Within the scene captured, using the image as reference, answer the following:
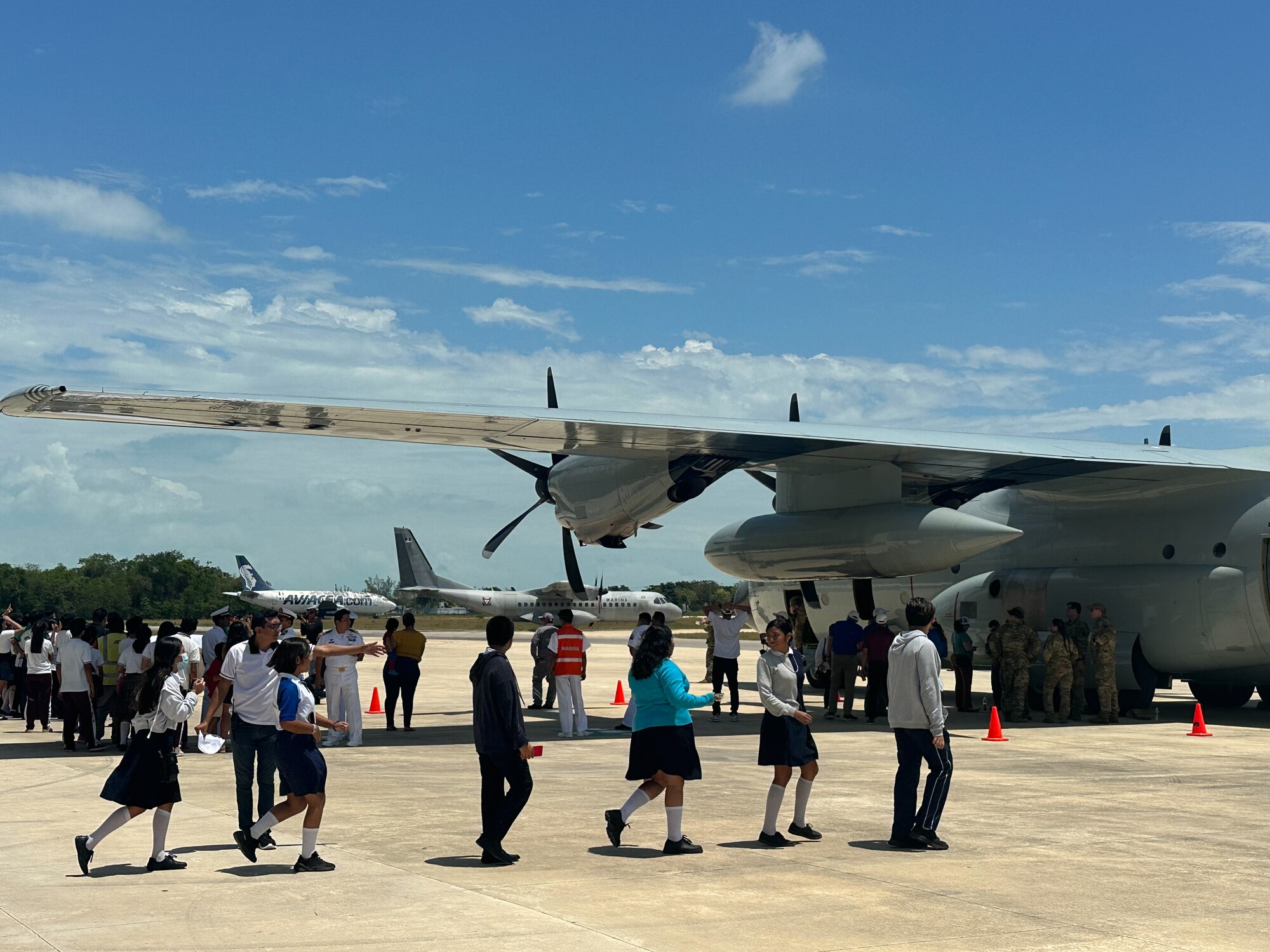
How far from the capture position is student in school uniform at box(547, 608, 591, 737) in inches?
602

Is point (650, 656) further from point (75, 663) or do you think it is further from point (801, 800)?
point (75, 663)

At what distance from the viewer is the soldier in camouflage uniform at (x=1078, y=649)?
18125 millimetres

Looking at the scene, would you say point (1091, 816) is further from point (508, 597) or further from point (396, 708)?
point (508, 597)

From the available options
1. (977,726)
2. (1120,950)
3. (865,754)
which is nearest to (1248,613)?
(977,726)

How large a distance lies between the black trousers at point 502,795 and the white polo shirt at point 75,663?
26.8 feet

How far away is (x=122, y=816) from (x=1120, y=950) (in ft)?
18.1

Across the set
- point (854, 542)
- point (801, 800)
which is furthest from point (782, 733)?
point (854, 542)

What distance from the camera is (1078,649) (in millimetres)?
18188

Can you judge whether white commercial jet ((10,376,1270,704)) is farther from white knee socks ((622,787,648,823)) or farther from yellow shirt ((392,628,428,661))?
white knee socks ((622,787,648,823))

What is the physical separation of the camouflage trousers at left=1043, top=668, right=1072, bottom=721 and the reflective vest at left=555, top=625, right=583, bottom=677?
711 cm

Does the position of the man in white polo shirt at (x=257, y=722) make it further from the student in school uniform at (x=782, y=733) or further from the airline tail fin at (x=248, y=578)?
the airline tail fin at (x=248, y=578)

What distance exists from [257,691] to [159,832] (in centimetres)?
102

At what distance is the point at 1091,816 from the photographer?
9781mm

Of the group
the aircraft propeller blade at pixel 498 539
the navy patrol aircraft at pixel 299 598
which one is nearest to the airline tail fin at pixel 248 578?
the navy patrol aircraft at pixel 299 598
